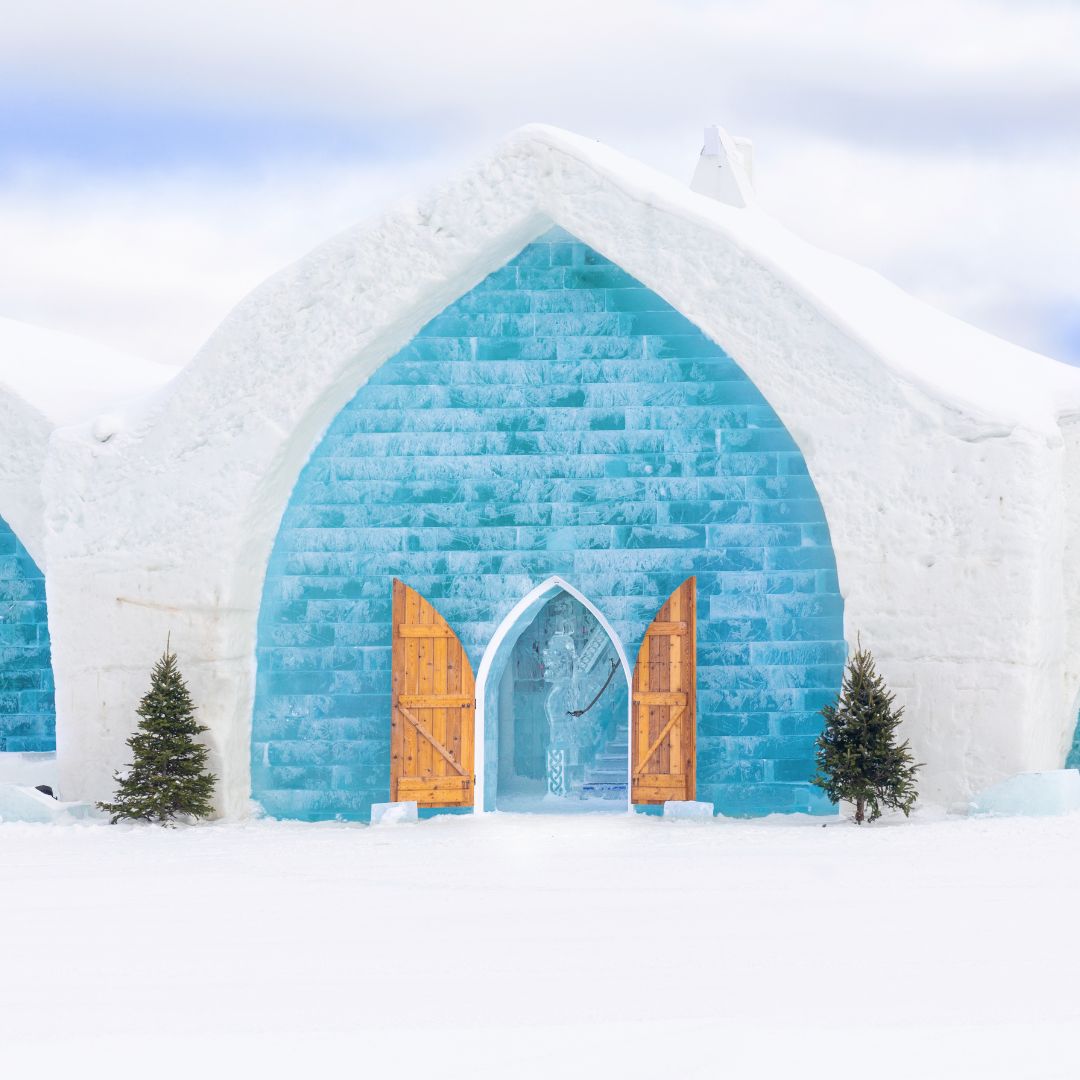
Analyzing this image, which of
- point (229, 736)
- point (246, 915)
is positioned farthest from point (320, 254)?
point (246, 915)

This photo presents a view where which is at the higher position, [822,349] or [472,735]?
[822,349]

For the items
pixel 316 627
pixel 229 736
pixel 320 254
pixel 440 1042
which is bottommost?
pixel 440 1042

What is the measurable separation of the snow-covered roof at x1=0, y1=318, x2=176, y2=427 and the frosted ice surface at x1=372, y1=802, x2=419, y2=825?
4755 mm

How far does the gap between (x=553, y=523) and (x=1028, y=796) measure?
4197mm

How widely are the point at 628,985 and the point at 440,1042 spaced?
106 cm

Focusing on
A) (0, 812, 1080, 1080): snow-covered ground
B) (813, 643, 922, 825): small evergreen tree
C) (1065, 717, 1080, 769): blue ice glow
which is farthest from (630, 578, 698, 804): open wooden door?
(1065, 717, 1080, 769): blue ice glow

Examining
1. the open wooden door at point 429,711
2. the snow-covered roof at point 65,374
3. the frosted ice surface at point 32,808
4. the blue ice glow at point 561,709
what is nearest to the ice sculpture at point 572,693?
the blue ice glow at point 561,709

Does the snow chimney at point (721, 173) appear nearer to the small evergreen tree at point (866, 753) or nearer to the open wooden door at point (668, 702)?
the open wooden door at point (668, 702)

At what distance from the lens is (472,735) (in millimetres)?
12703

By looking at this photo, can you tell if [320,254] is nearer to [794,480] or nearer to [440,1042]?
[794,480]

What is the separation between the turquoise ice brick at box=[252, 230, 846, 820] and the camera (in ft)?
41.0

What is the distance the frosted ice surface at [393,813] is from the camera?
40.8ft

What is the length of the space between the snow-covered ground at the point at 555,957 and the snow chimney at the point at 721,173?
8.23 m

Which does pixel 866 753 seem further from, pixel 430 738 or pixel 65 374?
pixel 65 374
